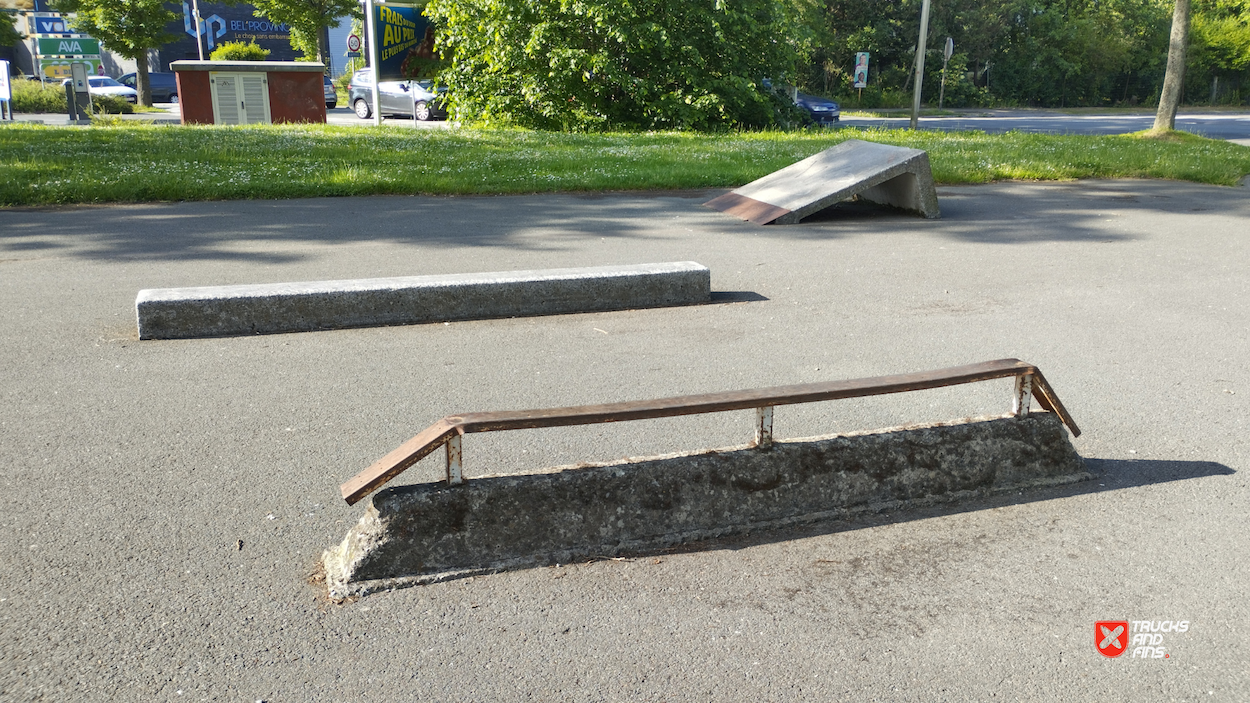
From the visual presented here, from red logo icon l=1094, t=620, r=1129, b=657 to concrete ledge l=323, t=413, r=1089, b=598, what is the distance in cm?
92

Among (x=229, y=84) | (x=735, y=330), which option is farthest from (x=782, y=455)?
(x=229, y=84)

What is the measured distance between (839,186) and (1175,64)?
12487mm

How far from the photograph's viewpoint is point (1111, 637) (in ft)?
9.65

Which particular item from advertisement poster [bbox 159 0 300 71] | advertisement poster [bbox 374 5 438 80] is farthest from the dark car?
→ advertisement poster [bbox 159 0 300 71]

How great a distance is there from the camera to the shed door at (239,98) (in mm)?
21453

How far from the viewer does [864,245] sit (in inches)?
354

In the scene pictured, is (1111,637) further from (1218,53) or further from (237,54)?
(1218,53)

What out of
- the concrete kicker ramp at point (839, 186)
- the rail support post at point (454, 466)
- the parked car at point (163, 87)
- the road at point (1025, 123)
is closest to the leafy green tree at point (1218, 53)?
the road at point (1025, 123)

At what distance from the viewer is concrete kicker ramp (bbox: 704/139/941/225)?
9.68 m

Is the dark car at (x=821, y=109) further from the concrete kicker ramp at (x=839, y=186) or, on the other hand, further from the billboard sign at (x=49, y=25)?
the billboard sign at (x=49, y=25)

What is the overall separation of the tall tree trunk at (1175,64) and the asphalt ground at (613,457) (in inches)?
465

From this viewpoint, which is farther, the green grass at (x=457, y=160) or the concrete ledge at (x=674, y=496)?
the green grass at (x=457, y=160)

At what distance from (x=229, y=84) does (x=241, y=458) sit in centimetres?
1994

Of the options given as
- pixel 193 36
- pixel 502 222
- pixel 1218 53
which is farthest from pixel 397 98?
pixel 1218 53
